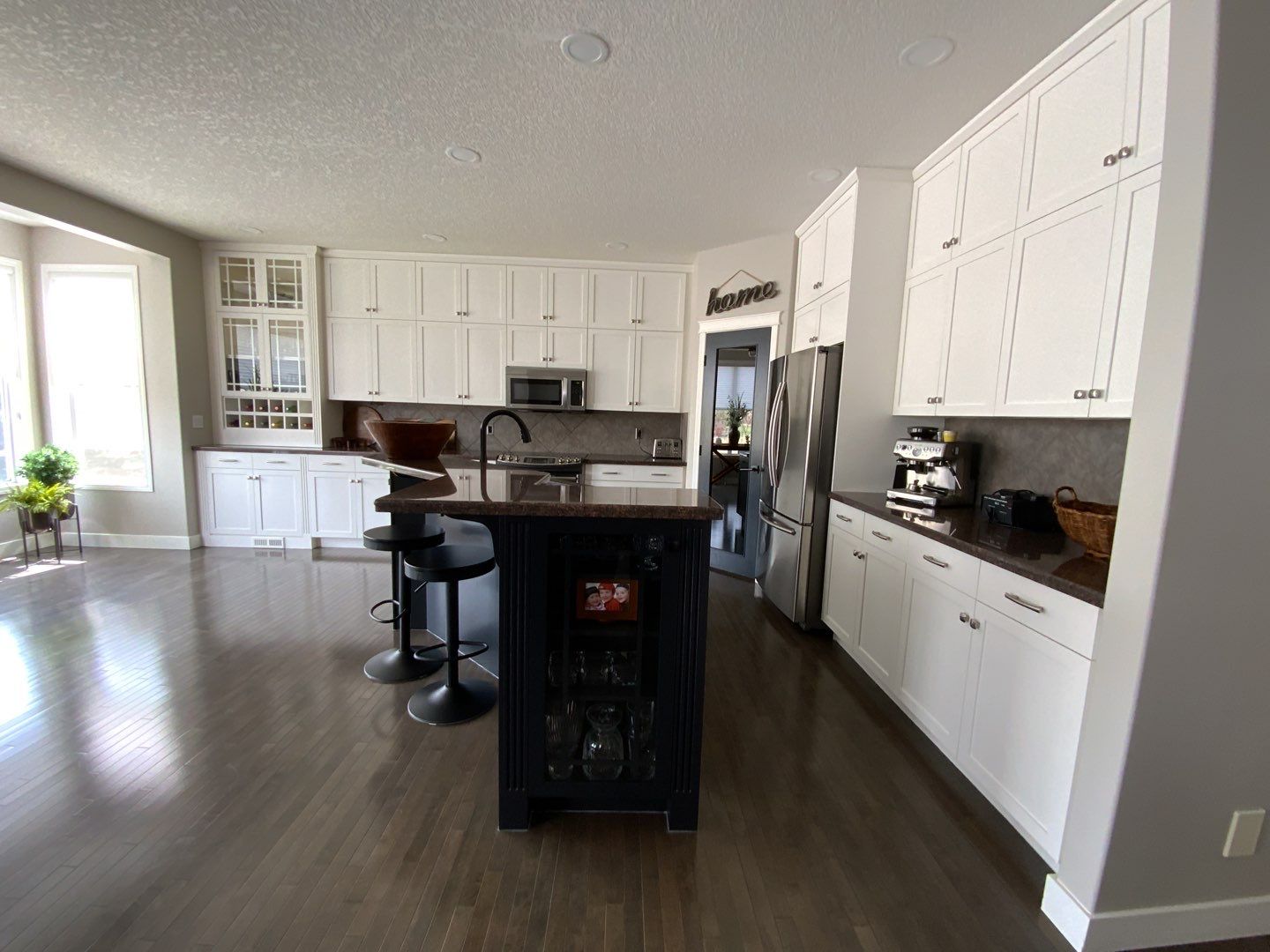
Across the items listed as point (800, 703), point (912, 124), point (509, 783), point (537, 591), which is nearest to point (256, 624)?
point (509, 783)

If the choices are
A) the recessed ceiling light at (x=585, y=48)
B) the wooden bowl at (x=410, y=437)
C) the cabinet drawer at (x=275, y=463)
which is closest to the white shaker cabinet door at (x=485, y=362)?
the cabinet drawer at (x=275, y=463)

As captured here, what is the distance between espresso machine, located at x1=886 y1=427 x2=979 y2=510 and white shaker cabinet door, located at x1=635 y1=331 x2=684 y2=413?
96.6 inches

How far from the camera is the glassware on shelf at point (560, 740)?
159 cm

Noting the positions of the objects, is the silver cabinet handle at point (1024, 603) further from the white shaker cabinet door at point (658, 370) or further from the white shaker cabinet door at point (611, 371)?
the white shaker cabinet door at point (611, 371)

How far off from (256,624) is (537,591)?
255cm

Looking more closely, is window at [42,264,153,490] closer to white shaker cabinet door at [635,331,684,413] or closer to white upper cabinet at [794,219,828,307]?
white shaker cabinet door at [635,331,684,413]

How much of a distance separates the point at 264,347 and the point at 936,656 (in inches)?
220

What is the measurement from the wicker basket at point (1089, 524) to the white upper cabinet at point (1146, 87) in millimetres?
1051

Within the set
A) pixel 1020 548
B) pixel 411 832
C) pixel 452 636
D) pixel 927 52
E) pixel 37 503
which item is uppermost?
pixel 927 52

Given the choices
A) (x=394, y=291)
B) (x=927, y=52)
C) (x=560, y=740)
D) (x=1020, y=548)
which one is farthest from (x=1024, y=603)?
(x=394, y=291)

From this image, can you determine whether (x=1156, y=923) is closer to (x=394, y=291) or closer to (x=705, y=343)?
(x=705, y=343)

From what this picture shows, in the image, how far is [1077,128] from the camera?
1759 mm

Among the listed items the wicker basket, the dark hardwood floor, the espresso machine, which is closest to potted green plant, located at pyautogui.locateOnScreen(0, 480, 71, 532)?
the dark hardwood floor

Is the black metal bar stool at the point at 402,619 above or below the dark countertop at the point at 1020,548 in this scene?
below
